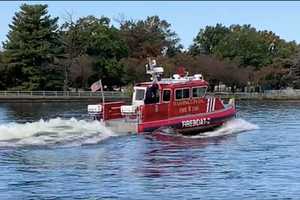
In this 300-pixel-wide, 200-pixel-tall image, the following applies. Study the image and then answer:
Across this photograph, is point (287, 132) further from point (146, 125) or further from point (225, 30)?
point (225, 30)

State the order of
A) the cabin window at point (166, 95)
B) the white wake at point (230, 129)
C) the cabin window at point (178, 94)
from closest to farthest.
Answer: the cabin window at point (166, 95), the cabin window at point (178, 94), the white wake at point (230, 129)

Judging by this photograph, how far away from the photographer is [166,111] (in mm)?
36031

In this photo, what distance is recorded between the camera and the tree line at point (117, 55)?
97875 millimetres

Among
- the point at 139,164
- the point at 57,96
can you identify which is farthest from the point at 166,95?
the point at 57,96

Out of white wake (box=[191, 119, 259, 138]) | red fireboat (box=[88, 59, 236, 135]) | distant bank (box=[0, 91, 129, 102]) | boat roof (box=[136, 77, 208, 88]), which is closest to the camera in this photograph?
red fireboat (box=[88, 59, 236, 135])

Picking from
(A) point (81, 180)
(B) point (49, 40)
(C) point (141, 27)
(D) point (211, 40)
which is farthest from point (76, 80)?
(A) point (81, 180)

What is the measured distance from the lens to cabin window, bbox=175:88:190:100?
120ft

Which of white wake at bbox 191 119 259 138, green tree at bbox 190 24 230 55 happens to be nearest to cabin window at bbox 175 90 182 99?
white wake at bbox 191 119 259 138

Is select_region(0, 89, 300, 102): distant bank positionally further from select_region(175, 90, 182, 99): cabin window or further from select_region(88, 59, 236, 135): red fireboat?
select_region(175, 90, 182, 99): cabin window

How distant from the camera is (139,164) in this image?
2430cm

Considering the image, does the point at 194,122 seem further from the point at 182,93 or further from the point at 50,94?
the point at 50,94

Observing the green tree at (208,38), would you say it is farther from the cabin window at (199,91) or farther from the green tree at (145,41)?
the cabin window at (199,91)

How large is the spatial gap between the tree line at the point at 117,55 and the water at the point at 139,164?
2563 inches

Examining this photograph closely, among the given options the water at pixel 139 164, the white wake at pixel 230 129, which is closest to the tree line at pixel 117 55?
the white wake at pixel 230 129
